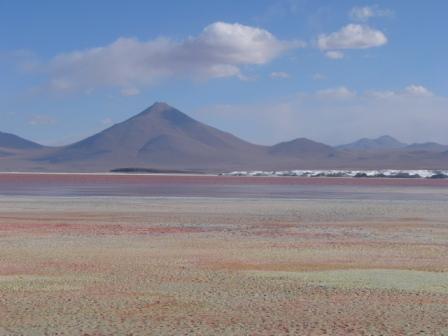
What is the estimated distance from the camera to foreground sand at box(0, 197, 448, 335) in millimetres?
11570

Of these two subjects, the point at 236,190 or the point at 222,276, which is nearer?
the point at 222,276

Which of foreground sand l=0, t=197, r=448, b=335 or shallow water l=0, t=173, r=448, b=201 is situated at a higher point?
shallow water l=0, t=173, r=448, b=201

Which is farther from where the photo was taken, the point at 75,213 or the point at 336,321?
the point at 75,213

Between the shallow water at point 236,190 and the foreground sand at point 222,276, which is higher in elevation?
the shallow water at point 236,190

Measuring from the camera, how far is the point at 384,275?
1611 centimetres

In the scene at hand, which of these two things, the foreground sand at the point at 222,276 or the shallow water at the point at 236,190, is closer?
the foreground sand at the point at 222,276

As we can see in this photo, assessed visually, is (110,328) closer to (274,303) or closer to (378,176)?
(274,303)

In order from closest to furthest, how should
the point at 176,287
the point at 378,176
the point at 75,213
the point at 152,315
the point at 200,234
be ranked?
the point at 152,315
the point at 176,287
the point at 200,234
the point at 75,213
the point at 378,176

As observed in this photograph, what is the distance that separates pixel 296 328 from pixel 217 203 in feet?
98.3

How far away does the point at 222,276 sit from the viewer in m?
15.8

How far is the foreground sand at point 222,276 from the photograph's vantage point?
11570mm

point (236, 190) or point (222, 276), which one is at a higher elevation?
point (236, 190)

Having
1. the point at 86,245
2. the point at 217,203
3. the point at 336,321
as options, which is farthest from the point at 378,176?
the point at 336,321

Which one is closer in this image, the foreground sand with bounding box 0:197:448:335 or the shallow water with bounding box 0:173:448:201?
the foreground sand with bounding box 0:197:448:335
